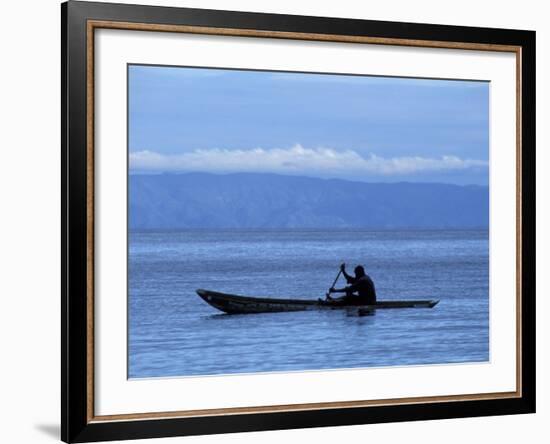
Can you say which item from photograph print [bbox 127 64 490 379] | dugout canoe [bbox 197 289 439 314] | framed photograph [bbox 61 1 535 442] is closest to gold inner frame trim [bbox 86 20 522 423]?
framed photograph [bbox 61 1 535 442]

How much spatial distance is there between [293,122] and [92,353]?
1.38 m

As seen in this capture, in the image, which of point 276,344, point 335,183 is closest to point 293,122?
point 335,183

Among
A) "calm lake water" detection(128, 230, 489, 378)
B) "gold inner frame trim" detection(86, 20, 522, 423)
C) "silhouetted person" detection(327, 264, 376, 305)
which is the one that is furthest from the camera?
"silhouetted person" detection(327, 264, 376, 305)

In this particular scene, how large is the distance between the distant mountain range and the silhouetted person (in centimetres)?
25

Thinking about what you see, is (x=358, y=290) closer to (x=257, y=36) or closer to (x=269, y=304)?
(x=269, y=304)

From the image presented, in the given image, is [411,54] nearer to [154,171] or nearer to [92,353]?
[154,171]

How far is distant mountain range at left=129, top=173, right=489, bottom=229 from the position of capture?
194 inches

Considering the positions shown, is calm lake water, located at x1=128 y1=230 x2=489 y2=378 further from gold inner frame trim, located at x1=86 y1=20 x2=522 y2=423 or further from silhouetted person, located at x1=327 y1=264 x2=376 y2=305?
gold inner frame trim, located at x1=86 y1=20 x2=522 y2=423

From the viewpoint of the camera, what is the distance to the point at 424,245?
551 centimetres

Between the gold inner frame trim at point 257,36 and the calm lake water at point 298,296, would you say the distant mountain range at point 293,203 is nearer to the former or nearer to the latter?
the calm lake water at point 298,296

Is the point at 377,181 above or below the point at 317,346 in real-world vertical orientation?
above

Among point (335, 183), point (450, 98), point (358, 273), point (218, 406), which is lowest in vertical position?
point (218, 406)

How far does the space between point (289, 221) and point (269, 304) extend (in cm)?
40

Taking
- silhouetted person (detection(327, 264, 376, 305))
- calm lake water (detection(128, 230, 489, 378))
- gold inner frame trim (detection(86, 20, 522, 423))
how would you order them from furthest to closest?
silhouetted person (detection(327, 264, 376, 305)) < calm lake water (detection(128, 230, 489, 378)) < gold inner frame trim (detection(86, 20, 522, 423))
